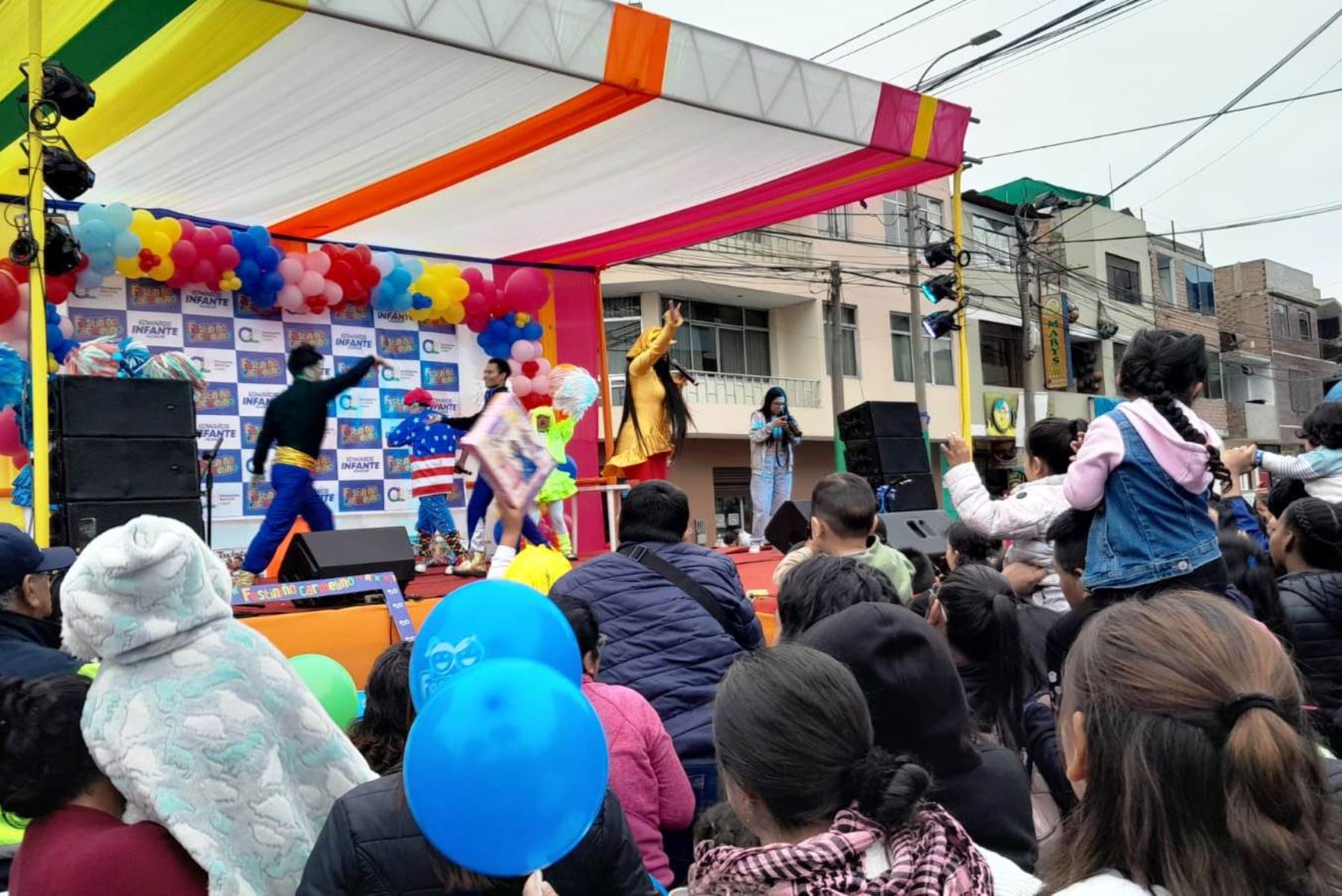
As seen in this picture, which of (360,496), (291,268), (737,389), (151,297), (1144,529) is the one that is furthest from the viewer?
(737,389)

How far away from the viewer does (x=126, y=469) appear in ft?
18.2

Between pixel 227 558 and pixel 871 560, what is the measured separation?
591 centimetres

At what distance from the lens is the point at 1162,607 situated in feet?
3.76

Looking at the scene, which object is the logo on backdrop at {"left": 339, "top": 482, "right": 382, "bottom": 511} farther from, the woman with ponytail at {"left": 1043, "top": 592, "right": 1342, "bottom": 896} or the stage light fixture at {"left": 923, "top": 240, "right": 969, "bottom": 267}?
the woman with ponytail at {"left": 1043, "top": 592, "right": 1342, "bottom": 896}

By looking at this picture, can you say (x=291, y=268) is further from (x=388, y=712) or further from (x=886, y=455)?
(x=388, y=712)

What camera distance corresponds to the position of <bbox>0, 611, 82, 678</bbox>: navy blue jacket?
97.5 inches

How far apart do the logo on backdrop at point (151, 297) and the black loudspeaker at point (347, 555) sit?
2940 mm

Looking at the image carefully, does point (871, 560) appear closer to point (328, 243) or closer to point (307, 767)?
point (307, 767)

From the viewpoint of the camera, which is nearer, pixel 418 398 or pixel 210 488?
pixel 210 488

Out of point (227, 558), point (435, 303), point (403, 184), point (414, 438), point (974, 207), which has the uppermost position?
point (974, 207)

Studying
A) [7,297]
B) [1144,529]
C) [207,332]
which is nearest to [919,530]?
[1144,529]

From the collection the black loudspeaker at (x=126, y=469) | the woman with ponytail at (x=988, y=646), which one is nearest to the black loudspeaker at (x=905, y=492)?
the black loudspeaker at (x=126, y=469)

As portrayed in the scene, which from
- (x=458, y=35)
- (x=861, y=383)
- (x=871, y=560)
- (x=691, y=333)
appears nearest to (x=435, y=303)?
(x=458, y=35)

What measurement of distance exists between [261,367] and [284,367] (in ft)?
0.60
